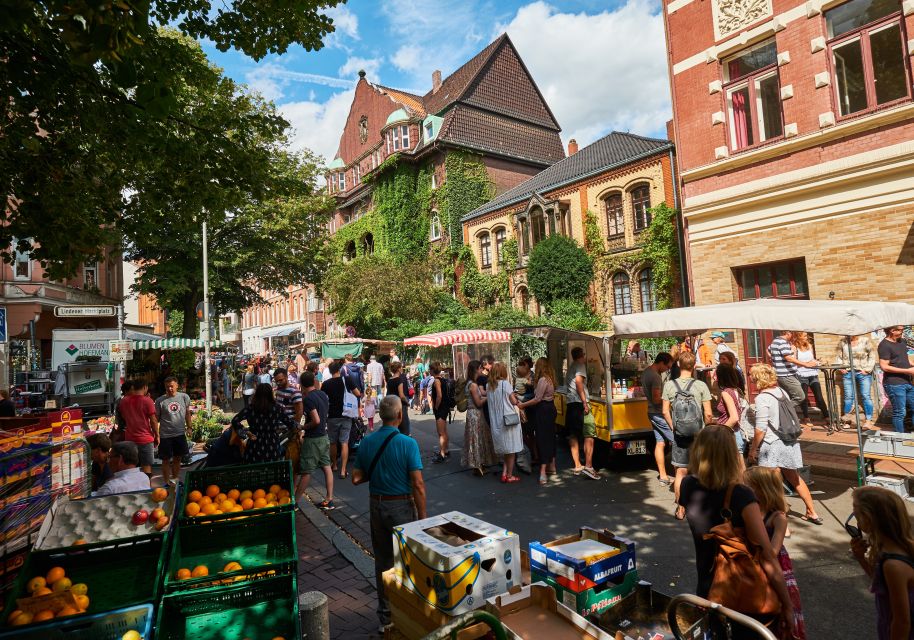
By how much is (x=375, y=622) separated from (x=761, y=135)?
14011 mm

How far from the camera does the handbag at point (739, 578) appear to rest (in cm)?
286

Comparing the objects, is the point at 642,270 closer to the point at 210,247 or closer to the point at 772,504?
the point at 210,247

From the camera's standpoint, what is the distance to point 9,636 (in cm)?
261

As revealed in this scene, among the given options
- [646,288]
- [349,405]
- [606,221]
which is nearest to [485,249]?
[606,221]

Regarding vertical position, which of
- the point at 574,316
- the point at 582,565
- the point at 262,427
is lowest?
the point at 582,565

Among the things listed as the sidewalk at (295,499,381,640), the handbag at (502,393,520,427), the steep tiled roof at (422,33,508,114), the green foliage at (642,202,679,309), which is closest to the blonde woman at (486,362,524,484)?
the handbag at (502,393,520,427)

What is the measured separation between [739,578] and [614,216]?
22081 mm

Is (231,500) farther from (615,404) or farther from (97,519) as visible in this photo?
(615,404)

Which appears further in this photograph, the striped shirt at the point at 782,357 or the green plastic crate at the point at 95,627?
the striped shirt at the point at 782,357

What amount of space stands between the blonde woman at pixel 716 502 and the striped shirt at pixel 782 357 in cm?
774

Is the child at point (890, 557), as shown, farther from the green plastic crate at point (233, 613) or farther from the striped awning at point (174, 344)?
the striped awning at point (174, 344)

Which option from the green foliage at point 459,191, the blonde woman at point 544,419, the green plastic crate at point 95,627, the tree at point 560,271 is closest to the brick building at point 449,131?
the green foliage at point 459,191

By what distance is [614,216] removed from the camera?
2344cm

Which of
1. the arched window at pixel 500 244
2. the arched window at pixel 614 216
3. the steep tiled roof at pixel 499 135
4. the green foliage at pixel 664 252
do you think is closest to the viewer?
the green foliage at pixel 664 252
